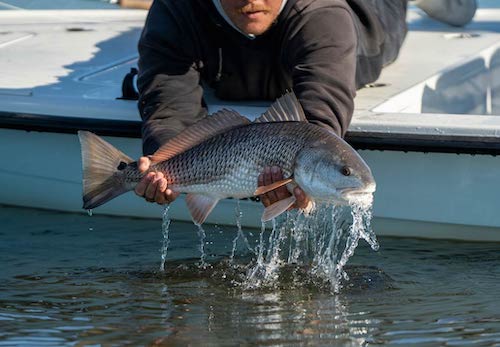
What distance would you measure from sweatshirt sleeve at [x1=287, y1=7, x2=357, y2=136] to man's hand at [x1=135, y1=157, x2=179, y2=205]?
0.64 meters

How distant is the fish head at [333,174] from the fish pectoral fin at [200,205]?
43 centimetres

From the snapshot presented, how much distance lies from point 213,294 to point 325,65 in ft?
3.40

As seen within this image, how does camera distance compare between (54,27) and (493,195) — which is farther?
(54,27)

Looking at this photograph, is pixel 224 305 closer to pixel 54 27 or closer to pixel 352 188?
pixel 352 188

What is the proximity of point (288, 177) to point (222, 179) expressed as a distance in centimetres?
29

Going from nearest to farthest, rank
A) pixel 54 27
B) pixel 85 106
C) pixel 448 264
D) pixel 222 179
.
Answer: pixel 222 179 → pixel 448 264 → pixel 85 106 → pixel 54 27

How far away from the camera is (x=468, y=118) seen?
5379 mm

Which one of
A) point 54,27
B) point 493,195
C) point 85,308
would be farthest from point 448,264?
point 54,27

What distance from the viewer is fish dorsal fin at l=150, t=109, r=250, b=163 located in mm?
4621

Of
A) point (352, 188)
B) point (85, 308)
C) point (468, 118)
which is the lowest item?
point (85, 308)

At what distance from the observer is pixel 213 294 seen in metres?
4.88

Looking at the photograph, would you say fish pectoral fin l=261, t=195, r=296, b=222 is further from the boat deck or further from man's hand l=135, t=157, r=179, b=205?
the boat deck

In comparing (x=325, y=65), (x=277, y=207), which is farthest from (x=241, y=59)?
(x=277, y=207)

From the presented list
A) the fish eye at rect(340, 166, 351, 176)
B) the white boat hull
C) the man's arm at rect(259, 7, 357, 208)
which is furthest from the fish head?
the white boat hull
